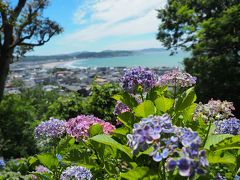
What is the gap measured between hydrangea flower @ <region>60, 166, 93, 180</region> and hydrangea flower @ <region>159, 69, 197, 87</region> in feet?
2.65

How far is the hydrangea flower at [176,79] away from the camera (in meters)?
3.09

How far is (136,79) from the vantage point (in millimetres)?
2920

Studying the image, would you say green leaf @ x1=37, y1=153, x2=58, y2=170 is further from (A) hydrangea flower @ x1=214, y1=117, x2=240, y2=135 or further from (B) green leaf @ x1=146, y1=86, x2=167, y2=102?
(A) hydrangea flower @ x1=214, y1=117, x2=240, y2=135

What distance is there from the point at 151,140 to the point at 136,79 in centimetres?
127

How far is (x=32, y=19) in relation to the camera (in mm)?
18984

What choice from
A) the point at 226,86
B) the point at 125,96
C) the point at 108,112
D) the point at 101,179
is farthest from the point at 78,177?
the point at 226,86

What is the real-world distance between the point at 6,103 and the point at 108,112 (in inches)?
220

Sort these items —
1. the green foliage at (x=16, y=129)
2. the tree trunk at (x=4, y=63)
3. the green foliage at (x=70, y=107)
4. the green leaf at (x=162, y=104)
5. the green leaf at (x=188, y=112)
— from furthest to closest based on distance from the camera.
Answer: the tree trunk at (x=4, y=63) → the green foliage at (x=16, y=129) → the green foliage at (x=70, y=107) → the green leaf at (x=188, y=112) → the green leaf at (x=162, y=104)

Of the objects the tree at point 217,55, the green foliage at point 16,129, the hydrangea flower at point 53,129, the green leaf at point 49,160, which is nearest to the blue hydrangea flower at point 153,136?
the green leaf at point 49,160

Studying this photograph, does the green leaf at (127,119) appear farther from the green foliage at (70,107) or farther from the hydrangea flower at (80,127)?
the green foliage at (70,107)

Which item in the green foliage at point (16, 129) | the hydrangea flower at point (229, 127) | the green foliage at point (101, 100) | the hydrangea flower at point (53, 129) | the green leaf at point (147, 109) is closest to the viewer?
the green leaf at point (147, 109)

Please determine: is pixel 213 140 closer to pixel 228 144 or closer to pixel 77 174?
pixel 228 144

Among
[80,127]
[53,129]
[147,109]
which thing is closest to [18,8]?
[53,129]

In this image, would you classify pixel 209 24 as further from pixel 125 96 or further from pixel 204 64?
pixel 125 96
